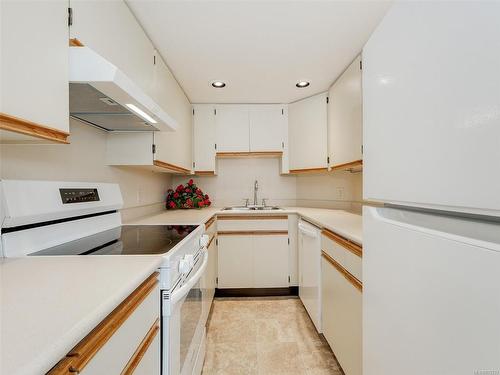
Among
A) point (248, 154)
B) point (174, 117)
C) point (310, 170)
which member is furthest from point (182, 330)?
point (248, 154)

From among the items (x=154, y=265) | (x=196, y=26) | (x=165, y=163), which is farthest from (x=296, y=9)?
(x=154, y=265)

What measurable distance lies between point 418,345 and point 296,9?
1564 mm

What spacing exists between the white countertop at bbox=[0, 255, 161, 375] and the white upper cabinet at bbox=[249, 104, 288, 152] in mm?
2197

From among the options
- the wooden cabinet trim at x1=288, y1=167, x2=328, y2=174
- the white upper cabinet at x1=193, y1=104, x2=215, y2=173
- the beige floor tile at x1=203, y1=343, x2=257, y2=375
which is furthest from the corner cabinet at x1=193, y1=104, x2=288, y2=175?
the beige floor tile at x1=203, y1=343, x2=257, y2=375

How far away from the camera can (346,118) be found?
2012mm

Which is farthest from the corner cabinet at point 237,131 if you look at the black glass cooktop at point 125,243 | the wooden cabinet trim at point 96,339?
the wooden cabinet trim at point 96,339

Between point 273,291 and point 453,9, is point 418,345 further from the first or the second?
point 273,291

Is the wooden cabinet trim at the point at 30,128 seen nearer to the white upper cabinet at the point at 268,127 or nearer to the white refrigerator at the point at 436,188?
the white refrigerator at the point at 436,188

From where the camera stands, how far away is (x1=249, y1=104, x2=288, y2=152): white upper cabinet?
2.84 metres

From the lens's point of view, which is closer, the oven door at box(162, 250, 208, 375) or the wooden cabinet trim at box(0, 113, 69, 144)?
the wooden cabinet trim at box(0, 113, 69, 144)

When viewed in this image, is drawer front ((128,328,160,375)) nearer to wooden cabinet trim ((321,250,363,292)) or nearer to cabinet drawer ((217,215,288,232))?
wooden cabinet trim ((321,250,363,292))

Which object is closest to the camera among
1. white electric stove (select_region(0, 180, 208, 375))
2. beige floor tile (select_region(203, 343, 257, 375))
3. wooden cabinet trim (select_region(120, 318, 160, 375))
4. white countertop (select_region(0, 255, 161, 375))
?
white countertop (select_region(0, 255, 161, 375))

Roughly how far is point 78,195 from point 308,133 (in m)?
2.12

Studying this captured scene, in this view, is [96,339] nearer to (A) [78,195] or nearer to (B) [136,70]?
(A) [78,195]
